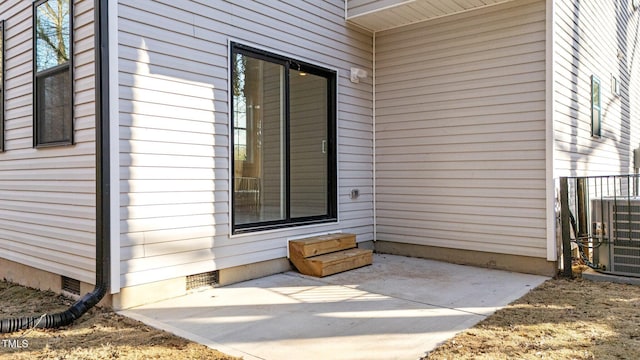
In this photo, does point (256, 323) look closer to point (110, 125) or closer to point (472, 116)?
point (110, 125)

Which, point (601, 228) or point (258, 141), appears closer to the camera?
point (601, 228)

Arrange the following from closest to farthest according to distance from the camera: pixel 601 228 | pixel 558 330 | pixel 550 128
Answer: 1. pixel 558 330
2. pixel 601 228
3. pixel 550 128

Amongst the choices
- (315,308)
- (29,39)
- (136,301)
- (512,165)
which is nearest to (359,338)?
(315,308)

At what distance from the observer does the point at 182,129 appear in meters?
3.91

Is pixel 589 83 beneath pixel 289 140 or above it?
above

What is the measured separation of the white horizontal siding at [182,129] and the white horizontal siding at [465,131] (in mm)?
1534

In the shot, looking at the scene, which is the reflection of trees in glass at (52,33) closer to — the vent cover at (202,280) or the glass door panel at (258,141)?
the glass door panel at (258,141)

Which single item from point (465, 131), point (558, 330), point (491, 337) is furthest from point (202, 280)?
point (465, 131)

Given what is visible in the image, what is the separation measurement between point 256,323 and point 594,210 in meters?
3.68

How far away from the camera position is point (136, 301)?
3566 mm

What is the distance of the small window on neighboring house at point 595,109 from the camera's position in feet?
19.7

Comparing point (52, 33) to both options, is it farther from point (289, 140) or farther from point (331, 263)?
point (331, 263)

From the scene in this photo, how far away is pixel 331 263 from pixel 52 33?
3.42 metres

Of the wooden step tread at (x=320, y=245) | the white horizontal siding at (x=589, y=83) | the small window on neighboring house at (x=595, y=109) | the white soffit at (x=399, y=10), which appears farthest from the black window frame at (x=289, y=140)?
the small window on neighboring house at (x=595, y=109)
